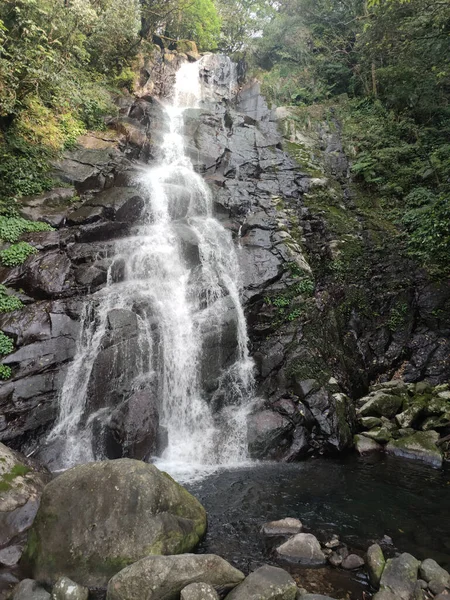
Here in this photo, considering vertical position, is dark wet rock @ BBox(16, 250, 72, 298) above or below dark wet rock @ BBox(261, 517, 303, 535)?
above

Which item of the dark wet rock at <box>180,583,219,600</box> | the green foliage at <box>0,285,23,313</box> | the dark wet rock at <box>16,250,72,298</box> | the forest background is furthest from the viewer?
the forest background

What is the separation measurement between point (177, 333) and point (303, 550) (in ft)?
23.8

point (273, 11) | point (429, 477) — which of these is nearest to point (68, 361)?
point (429, 477)

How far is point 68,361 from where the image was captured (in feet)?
33.5

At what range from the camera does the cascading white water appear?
9539mm

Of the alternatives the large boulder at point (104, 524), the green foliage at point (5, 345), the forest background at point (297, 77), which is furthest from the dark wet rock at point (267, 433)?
the forest background at point (297, 77)

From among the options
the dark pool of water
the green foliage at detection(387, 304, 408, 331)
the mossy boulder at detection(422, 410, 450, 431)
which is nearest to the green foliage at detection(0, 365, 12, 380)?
the dark pool of water

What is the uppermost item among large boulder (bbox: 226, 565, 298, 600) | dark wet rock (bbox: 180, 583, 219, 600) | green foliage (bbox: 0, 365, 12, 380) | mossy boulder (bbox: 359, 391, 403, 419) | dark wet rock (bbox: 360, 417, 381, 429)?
green foliage (bbox: 0, 365, 12, 380)

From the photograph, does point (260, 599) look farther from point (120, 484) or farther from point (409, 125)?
point (409, 125)

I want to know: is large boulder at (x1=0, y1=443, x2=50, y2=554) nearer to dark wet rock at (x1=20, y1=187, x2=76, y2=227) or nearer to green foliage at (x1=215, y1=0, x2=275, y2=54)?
dark wet rock at (x1=20, y1=187, x2=76, y2=227)

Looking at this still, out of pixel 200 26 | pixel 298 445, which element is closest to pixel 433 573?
pixel 298 445

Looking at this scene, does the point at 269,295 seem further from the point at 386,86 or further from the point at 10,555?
the point at 386,86

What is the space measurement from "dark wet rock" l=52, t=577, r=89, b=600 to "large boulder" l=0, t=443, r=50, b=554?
1.52 meters

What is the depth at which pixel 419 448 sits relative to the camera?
9219 millimetres
